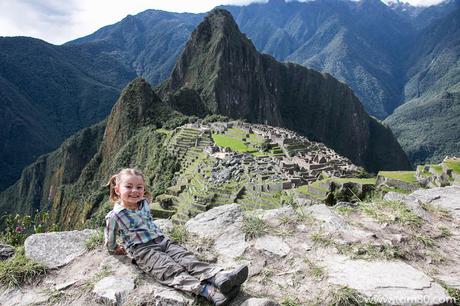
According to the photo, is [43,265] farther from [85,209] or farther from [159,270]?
[85,209]

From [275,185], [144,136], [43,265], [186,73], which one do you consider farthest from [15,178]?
[43,265]

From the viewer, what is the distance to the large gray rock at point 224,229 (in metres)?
4.29

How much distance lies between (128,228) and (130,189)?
491mm

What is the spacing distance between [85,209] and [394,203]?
5954 cm

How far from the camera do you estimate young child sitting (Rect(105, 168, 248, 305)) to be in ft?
10.8

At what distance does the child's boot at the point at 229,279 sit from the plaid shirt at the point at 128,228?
114cm

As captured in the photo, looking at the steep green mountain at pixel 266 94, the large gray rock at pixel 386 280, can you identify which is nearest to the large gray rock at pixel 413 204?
A: the large gray rock at pixel 386 280

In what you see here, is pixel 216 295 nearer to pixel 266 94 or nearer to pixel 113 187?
pixel 113 187

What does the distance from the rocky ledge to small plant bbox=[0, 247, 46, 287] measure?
0.09 metres

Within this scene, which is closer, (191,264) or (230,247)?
(191,264)

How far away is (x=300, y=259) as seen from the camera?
155 inches

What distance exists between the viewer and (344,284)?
3.39 m

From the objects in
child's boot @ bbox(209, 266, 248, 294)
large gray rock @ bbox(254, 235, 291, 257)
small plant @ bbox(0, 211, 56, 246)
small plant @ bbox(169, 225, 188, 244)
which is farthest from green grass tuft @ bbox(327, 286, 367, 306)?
small plant @ bbox(0, 211, 56, 246)

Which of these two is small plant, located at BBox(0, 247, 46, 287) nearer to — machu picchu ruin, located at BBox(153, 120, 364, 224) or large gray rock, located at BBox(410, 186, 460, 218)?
large gray rock, located at BBox(410, 186, 460, 218)
